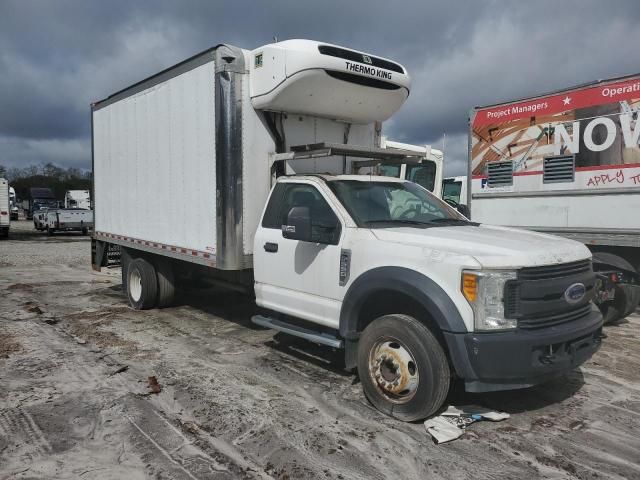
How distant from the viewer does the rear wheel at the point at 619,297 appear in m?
6.53

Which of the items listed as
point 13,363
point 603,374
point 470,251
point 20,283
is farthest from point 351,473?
point 20,283

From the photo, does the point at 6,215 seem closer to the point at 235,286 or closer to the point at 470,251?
the point at 235,286

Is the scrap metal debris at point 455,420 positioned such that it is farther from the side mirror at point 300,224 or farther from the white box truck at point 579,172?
the white box truck at point 579,172

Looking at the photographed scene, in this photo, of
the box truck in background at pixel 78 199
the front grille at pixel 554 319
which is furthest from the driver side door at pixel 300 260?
the box truck in background at pixel 78 199

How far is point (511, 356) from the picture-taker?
376 centimetres

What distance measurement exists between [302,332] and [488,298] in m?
2.10

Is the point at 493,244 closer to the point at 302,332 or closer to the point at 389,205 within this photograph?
the point at 389,205

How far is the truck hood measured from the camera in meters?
3.87

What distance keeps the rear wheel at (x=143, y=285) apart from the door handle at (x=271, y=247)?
10.9 ft

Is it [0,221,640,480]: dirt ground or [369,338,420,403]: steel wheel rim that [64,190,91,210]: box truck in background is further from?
[369,338,420,403]: steel wheel rim

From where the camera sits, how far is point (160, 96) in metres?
7.43

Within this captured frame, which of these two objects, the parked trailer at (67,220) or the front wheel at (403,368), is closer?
the front wheel at (403,368)

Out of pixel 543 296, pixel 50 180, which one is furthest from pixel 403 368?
pixel 50 180

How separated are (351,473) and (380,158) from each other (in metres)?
4.01
